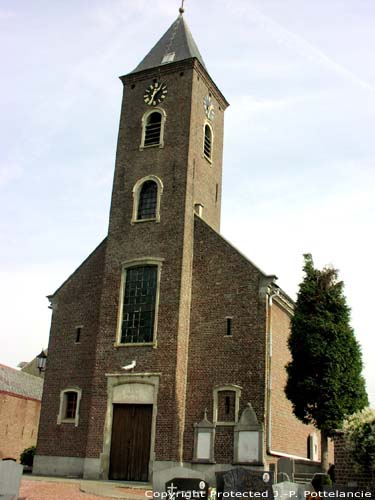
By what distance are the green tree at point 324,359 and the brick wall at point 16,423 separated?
71.2 feet

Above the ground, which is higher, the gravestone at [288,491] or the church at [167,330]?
the church at [167,330]

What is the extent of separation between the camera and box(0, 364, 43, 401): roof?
38.6 m

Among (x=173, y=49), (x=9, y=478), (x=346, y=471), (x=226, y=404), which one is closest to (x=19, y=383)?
(x=226, y=404)

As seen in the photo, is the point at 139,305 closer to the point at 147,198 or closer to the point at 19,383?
the point at 147,198

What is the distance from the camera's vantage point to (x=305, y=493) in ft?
47.2

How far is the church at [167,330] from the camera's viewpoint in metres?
21.7

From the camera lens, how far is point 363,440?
14.1m

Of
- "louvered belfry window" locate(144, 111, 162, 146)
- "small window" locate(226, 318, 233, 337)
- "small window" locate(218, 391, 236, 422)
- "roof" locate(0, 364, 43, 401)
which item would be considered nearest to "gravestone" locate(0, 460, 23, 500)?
"small window" locate(218, 391, 236, 422)

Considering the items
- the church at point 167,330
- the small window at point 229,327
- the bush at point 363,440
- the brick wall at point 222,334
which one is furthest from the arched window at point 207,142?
the bush at point 363,440

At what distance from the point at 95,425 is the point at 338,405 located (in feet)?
30.2

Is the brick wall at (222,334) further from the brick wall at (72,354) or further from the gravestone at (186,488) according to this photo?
the gravestone at (186,488)

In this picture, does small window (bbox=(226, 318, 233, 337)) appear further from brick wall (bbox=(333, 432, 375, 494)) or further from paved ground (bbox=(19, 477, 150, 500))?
brick wall (bbox=(333, 432, 375, 494))

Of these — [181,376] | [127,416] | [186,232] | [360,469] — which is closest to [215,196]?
[186,232]

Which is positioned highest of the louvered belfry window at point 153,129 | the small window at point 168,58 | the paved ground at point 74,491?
the small window at point 168,58
